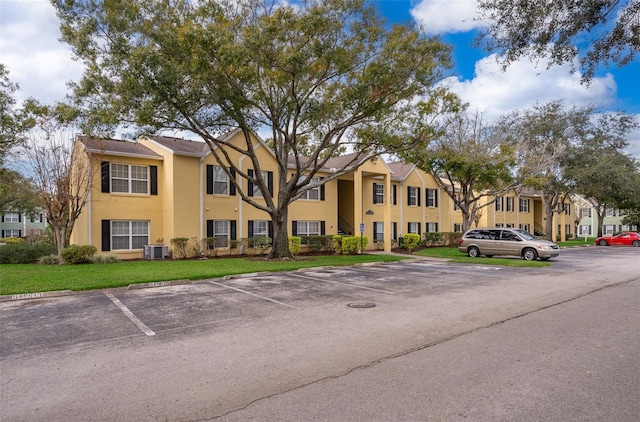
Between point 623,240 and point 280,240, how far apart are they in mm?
36376

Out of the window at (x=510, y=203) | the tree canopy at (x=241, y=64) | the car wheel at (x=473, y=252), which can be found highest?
the tree canopy at (x=241, y=64)

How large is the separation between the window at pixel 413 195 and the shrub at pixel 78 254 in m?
23.4

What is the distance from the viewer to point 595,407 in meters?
4.14

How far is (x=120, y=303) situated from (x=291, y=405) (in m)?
6.99

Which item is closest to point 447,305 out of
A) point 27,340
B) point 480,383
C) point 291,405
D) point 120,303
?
point 480,383

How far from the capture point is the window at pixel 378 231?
99.5 ft

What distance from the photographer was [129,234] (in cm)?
2088

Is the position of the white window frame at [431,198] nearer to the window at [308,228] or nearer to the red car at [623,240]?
the window at [308,228]

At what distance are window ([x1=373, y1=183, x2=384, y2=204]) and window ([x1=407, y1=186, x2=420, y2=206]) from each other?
3.41m

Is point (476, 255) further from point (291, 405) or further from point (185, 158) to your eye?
point (291, 405)

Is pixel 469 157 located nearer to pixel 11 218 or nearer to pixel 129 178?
pixel 129 178

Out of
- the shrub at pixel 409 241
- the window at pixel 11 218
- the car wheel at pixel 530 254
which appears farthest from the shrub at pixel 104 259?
the window at pixel 11 218

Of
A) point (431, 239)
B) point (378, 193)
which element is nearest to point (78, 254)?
point (378, 193)

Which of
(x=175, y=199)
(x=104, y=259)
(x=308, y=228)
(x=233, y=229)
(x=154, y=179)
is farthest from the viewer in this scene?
(x=308, y=228)
